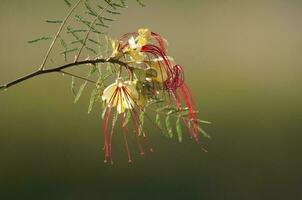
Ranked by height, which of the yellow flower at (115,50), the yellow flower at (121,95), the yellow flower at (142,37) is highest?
the yellow flower at (142,37)

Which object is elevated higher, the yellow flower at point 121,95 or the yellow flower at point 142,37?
the yellow flower at point 142,37

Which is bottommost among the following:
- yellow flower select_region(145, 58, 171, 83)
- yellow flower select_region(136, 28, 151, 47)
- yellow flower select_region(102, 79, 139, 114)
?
yellow flower select_region(102, 79, 139, 114)

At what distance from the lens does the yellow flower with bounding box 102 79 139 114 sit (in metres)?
0.73

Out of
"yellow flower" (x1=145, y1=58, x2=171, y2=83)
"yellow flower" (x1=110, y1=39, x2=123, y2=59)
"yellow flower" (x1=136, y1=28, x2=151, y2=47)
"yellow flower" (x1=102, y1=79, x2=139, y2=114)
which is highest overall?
"yellow flower" (x1=136, y1=28, x2=151, y2=47)

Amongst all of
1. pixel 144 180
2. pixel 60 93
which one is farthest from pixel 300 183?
pixel 60 93

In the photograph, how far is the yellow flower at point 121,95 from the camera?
28.6 inches

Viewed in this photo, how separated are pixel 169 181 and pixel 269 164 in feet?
1.01

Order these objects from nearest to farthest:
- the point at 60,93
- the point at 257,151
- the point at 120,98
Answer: the point at 120,98 < the point at 60,93 < the point at 257,151

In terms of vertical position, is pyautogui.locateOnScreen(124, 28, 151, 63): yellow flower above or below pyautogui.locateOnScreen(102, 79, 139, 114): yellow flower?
above

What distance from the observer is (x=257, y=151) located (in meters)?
2.29

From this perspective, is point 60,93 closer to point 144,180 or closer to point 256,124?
point 144,180

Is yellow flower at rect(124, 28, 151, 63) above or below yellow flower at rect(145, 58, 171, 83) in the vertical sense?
above

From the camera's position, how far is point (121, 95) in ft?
2.45

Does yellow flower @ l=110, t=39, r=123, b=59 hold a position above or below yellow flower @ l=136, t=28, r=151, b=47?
below
